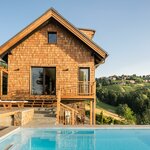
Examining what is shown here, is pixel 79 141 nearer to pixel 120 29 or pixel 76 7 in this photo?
pixel 76 7

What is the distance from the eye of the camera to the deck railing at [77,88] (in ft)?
63.0

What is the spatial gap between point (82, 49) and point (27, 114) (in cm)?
790

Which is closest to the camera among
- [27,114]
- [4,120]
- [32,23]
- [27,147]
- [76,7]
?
[27,147]

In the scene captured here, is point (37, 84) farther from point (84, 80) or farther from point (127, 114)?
point (127, 114)

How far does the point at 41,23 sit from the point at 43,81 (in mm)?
3752

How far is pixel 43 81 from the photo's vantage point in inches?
760

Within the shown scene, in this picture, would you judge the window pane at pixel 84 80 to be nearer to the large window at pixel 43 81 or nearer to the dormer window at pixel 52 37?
the large window at pixel 43 81

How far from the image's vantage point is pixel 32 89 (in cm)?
1931

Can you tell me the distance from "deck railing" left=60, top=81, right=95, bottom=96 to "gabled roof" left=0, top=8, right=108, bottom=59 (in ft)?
7.12

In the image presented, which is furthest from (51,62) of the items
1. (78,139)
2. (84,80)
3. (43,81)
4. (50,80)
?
(78,139)

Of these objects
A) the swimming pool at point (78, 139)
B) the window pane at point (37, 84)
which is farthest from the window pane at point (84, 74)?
the swimming pool at point (78, 139)

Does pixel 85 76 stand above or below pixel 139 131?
above

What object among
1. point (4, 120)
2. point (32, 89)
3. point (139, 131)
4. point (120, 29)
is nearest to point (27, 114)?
point (4, 120)

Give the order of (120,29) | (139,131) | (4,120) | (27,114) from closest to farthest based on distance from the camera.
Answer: (139,131) → (4,120) → (27,114) → (120,29)
